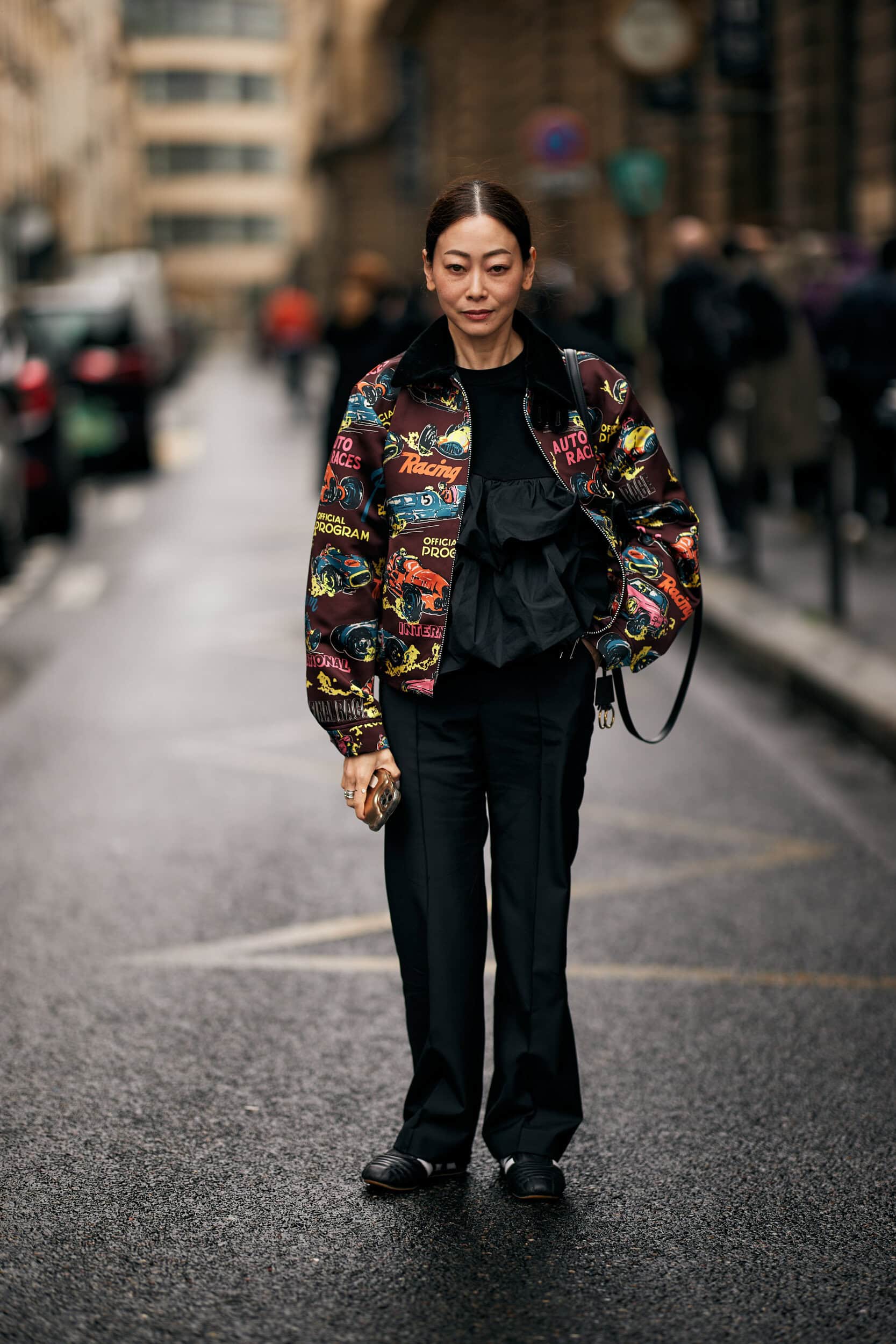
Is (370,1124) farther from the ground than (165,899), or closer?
farther from the ground

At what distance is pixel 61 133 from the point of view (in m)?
64.7

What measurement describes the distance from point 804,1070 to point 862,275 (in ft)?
→ 27.2

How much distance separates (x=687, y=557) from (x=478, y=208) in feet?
2.32

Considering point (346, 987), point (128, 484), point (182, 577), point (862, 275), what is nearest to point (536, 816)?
point (346, 987)

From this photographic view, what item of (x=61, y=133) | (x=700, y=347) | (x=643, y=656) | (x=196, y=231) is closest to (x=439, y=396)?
(x=643, y=656)

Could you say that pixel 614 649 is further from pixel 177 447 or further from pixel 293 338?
pixel 293 338

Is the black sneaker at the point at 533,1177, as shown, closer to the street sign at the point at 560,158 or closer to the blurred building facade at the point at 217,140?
the street sign at the point at 560,158

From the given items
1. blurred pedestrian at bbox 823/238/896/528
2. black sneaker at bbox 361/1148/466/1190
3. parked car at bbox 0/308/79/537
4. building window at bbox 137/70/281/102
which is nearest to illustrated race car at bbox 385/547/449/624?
black sneaker at bbox 361/1148/466/1190

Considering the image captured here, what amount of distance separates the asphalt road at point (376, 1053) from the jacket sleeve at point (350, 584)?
894mm

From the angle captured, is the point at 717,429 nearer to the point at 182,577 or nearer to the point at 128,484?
the point at 182,577

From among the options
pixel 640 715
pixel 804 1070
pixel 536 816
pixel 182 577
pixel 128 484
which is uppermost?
pixel 536 816

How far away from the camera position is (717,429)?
12703 millimetres

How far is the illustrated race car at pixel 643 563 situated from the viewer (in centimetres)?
341

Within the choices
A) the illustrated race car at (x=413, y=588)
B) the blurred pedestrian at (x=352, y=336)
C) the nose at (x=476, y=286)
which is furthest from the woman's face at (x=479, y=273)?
the blurred pedestrian at (x=352, y=336)
